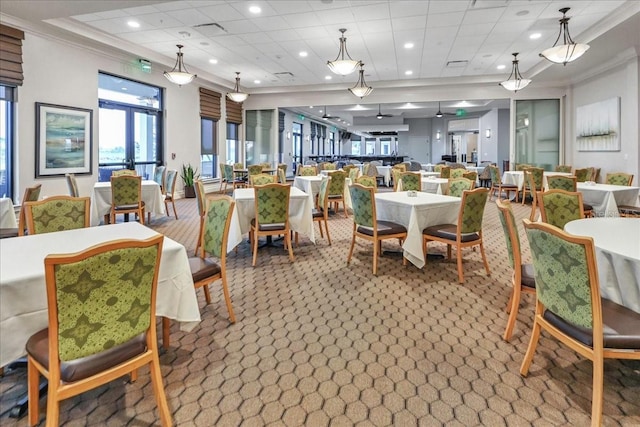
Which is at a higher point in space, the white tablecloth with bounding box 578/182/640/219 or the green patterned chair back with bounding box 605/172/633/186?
the green patterned chair back with bounding box 605/172/633/186

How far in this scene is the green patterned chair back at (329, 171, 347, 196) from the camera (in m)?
7.03

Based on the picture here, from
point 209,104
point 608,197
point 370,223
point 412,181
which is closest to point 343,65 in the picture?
point 412,181

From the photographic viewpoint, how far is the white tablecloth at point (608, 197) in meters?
5.30

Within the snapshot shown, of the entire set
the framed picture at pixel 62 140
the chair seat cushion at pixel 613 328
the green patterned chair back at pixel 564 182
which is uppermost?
the framed picture at pixel 62 140

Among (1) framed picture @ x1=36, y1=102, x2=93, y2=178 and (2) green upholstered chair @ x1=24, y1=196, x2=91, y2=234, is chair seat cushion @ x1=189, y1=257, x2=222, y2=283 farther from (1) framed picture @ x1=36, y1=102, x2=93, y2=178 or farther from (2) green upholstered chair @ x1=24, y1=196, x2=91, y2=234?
(1) framed picture @ x1=36, y1=102, x2=93, y2=178

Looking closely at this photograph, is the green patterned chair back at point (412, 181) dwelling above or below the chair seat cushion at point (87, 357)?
above

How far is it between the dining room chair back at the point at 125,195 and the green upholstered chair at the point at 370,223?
3603mm

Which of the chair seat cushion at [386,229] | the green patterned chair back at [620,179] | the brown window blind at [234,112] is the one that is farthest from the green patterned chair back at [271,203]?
the brown window blind at [234,112]

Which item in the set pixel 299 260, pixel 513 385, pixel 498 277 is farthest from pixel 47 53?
pixel 513 385

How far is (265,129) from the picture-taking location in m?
14.4

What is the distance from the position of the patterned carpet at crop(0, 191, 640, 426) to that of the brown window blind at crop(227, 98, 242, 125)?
10.7 meters

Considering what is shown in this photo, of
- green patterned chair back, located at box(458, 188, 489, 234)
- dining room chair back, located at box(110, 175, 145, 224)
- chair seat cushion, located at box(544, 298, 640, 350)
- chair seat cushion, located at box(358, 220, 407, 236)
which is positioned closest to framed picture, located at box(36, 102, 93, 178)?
dining room chair back, located at box(110, 175, 145, 224)

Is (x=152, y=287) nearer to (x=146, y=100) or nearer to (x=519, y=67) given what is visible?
(x=146, y=100)

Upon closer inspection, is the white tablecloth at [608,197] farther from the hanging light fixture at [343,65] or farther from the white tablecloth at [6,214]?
the white tablecloth at [6,214]
